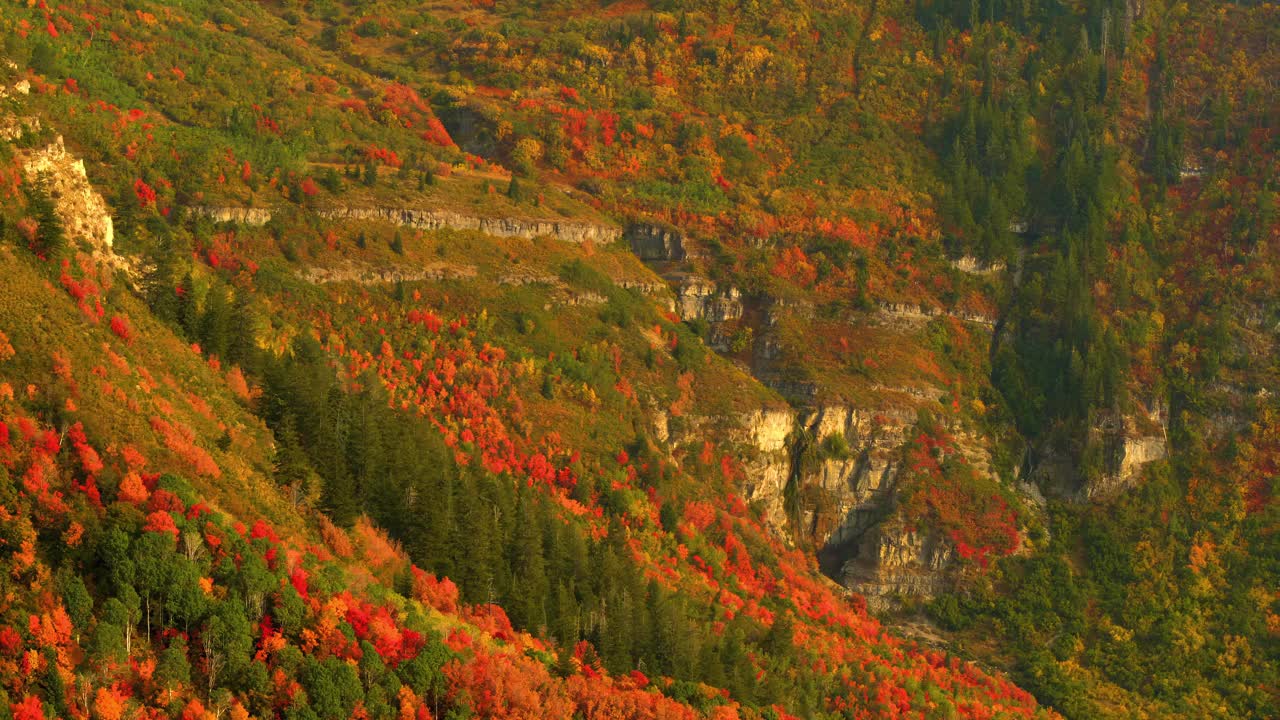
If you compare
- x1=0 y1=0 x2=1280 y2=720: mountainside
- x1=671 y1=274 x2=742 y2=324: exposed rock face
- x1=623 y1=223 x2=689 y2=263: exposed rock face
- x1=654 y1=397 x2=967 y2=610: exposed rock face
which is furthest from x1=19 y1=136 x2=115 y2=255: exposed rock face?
x1=623 y1=223 x2=689 y2=263: exposed rock face

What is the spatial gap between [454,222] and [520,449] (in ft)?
117

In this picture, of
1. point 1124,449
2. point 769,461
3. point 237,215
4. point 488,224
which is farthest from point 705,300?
point 237,215

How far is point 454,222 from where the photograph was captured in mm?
168125

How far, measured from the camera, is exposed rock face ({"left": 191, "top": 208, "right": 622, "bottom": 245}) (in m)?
149

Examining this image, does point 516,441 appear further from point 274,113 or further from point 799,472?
point 274,113

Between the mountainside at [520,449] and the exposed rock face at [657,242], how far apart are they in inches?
14.0

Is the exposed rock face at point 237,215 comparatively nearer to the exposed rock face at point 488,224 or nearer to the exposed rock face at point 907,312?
the exposed rock face at point 488,224

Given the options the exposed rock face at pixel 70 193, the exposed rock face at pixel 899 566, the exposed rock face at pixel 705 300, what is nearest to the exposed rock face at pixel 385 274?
the exposed rock face at pixel 705 300

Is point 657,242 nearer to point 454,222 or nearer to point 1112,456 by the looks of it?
point 454,222

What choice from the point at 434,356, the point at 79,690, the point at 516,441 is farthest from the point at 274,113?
the point at 79,690

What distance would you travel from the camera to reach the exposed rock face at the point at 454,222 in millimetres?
149125

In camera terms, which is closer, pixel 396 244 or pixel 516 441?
pixel 516 441

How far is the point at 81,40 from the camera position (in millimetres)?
168000

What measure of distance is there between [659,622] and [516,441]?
28.3m
